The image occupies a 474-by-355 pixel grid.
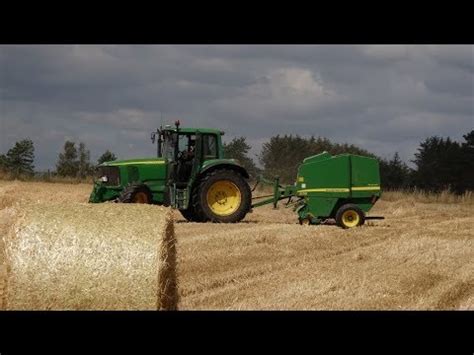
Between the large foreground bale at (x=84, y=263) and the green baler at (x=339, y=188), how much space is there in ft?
31.7

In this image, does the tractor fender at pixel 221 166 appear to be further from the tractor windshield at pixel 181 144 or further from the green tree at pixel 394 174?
the green tree at pixel 394 174

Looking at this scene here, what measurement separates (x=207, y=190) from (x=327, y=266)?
20.3ft

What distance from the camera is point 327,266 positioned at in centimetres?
984

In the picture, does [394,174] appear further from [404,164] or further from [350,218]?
[350,218]

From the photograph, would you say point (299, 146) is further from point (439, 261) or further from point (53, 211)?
point (53, 211)

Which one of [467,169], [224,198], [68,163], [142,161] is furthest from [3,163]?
[467,169]

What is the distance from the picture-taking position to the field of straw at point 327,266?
25.0 ft

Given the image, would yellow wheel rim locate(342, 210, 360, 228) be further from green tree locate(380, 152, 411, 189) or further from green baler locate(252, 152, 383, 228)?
green tree locate(380, 152, 411, 189)

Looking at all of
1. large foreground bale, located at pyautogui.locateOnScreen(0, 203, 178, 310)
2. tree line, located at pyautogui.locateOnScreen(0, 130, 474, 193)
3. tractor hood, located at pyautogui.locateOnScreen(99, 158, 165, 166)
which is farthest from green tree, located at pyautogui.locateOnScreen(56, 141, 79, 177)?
large foreground bale, located at pyautogui.locateOnScreen(0, 203, 178, 310)

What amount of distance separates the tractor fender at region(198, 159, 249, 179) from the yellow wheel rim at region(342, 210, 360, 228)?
2.44 meters

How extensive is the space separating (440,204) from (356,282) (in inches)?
642

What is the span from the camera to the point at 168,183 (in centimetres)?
1602

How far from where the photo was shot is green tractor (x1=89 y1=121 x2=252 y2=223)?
617 inches
